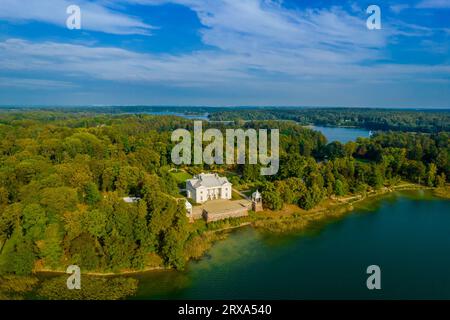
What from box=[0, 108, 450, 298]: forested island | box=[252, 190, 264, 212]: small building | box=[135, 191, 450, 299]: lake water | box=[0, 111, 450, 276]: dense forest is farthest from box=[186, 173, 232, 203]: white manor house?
box=[135, 191, 450, 299]: lake water

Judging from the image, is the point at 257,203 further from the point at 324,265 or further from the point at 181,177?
the point at 181,177

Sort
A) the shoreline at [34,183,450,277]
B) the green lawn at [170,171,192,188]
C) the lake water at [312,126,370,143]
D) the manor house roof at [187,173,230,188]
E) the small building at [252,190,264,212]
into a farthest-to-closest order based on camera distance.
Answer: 1. the lake water at [312,126,370,143]
2. the green lawn at [170,171,192,188]
3. the manor house roof at [187,173,230,188]
4. the small building at [252,190,264,212]
5. the shoreline at [34,183,450,277]

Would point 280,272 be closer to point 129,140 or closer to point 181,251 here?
point 181,251

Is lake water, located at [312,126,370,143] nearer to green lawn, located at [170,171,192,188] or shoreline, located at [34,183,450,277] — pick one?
shoreline, located at [34,183,450,277]

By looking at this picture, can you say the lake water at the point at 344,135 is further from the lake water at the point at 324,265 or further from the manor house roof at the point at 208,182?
the lake water at the point at 324,265

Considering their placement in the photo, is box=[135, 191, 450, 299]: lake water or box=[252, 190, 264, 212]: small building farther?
box=[252, 190, 264, 212]: small building
